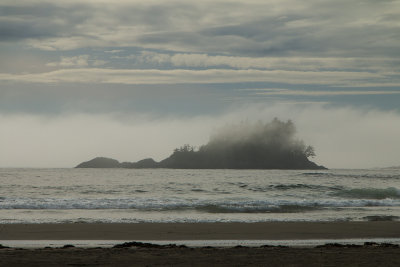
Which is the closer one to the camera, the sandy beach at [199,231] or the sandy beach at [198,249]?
the sandy beach at [198,249]

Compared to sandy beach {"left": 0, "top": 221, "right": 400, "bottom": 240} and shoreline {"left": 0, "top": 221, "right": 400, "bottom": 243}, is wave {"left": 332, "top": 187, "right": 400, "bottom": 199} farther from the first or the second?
sandy beach {"left": 0, "top": 221, "right": 400, "bottom": 240}

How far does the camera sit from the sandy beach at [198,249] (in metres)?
10.0

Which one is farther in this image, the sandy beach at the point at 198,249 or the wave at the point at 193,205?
the wave at the point at 193,205

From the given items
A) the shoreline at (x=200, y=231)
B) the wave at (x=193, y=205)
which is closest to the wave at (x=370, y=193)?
the wave at (x=193, y=205)

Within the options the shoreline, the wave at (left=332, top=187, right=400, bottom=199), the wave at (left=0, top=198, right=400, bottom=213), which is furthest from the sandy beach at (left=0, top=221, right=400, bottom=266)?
the wave at (left=332, top=187, right=400, bottom=199)

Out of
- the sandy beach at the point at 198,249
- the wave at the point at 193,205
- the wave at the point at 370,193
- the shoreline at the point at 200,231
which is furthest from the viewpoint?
the wave at the point at 370,193

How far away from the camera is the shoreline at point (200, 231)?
15.3 meters

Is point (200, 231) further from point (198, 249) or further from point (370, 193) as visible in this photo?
point (370, 193)

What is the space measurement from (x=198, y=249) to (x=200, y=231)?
4.52 m

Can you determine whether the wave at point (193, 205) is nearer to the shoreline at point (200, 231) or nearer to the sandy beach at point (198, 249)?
the shoreline at point (200, 231)

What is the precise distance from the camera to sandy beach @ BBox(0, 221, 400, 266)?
33.0ft

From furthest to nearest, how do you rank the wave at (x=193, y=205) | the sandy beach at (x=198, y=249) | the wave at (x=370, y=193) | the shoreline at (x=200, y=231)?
1. the wave at (x=370, y=193)
2. the wave at (x=193, y=205)
3. the shoreline at (x=200, y=231)
4. the sandy beach at (x=198, y=249)

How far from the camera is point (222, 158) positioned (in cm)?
11069

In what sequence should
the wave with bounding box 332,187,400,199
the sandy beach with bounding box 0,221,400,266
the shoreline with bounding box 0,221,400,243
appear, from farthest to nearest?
the wave with bounding box 332,187,400,199 → the shoreline with bounding box 0,221,400,243 → the sandy beach with bounding box 0,221,400,266
